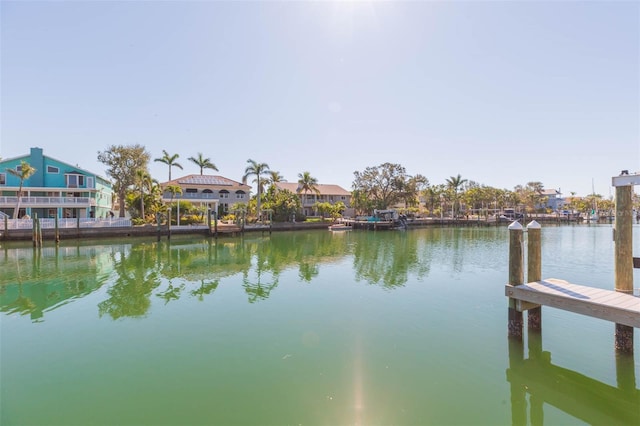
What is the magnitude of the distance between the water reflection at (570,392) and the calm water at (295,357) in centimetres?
3

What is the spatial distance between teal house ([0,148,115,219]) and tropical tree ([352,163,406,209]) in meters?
42.1

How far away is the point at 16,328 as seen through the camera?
938 centimetres

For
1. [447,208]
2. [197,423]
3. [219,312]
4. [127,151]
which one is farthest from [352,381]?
[447,208]

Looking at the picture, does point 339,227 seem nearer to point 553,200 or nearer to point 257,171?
point 257,171

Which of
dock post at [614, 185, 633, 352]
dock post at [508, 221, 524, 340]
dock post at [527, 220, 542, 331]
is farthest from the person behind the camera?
dock post at [527, 220, 542, 331]

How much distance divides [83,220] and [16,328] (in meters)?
27.5

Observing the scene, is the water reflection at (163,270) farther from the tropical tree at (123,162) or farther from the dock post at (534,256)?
the tropical tree at (123,162)

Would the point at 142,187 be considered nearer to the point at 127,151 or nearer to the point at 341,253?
the point at 127,151

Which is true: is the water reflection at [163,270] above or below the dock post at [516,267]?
below

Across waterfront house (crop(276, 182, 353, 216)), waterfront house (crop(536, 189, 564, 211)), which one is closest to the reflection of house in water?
waterfront house (crop(276, 182, 353, 216))

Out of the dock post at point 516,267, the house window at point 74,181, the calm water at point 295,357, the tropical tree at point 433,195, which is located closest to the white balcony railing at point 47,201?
the house window at point 74,181

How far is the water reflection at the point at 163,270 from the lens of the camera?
41.8ft

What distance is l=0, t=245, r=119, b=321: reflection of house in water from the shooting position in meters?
12.0

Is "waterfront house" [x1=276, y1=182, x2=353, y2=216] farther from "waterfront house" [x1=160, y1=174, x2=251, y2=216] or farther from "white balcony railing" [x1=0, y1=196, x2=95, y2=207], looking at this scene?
"white balcony railing" [x1=0, y1=196, x2=95, y2=207]
